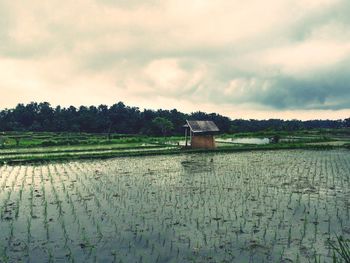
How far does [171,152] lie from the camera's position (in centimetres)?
2691

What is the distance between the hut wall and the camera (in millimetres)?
30406

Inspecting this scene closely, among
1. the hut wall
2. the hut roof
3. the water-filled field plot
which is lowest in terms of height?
the water-filled field plot

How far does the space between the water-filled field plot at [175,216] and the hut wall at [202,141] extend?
1441 cm

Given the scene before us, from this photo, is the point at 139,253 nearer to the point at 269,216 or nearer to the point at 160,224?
the point at 160,224

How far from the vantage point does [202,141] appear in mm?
30422

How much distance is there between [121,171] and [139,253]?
1125 cm

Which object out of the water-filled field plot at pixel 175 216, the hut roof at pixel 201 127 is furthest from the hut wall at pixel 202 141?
the water-filled field plot at pixel 175 216

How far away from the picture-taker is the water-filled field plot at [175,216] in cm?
641

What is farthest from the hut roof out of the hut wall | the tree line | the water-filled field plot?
the tree line

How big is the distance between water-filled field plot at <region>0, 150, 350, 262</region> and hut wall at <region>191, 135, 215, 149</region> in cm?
1441

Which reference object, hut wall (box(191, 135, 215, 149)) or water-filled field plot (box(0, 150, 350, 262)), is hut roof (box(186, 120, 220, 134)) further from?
water-filled field plot (box(0, 150, 350, 262))

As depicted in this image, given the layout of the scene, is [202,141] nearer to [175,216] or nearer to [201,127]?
[201,127]

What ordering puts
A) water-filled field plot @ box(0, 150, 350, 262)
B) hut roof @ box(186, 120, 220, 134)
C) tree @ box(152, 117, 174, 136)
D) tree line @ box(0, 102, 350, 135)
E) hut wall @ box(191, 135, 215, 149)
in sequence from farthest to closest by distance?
tree line @ box(0, 102, 350, 135), tree @ box(152, 117, 174, 136), hut roof @ box(186, 120, 220, 134), hut wall @ box(191, 135, 215, 149), water-filled field plot @ box(0, 150, 350, 262)

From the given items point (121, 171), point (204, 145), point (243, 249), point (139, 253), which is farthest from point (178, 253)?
point (204, 145)
